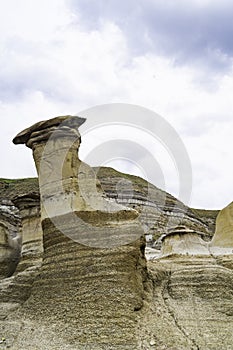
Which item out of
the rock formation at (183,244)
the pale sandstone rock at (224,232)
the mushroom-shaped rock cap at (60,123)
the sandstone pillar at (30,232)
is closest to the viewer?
the mushroom-shaped rock cap at (60,123)

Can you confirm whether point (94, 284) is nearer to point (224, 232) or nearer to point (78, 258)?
point (78, 258)

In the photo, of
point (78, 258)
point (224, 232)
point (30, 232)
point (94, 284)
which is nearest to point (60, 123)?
point (78, 258)

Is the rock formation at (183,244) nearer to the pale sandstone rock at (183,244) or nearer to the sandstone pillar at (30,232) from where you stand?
the pale sandstone rock at (183,244)

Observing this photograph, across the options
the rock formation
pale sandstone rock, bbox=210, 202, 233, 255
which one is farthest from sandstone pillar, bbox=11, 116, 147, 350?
pale sandstone rock, bbox=210, 202, 233, 255

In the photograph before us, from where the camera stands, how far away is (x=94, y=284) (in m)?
11.3

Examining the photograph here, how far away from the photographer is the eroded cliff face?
34.9 feet

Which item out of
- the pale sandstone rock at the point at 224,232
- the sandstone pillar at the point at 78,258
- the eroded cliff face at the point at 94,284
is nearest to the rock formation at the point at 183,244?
the eroded cliff face at the point at 94,284

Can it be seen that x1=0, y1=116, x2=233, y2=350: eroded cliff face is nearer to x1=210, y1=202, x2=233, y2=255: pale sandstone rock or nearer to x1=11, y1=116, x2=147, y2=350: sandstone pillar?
x1=11, y1=116, x2=147, y2=350: sandstone pillar

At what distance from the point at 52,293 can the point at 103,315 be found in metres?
1.45

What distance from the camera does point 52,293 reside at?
1170 cm

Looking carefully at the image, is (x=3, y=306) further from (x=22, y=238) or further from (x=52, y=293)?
(x=22, y=238)

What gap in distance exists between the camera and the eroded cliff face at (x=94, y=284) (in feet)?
34.9

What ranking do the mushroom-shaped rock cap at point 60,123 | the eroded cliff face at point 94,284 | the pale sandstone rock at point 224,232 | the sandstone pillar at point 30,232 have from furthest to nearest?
the pale sandstone rock at point 224,232 < the sandstone pillar at point 30,232 < the mushroom-shaped rock cap at point 60,123 < the eroded cliff face at point 94,284

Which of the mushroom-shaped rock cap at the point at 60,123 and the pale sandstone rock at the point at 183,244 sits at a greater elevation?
the mushroom-shaped rock cap at the point at 60,123
